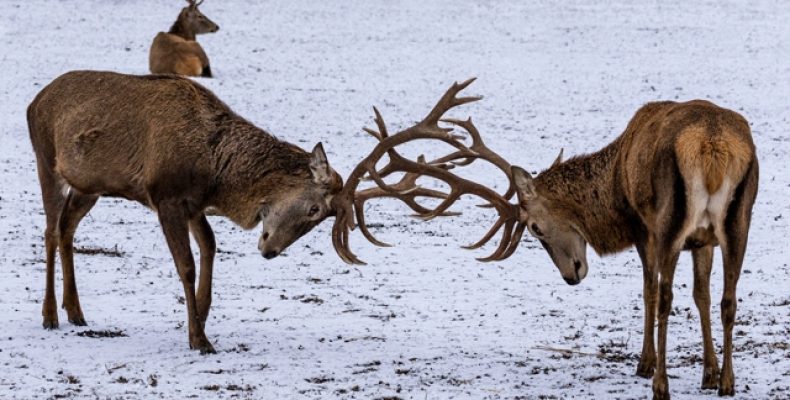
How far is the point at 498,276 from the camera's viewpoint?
1061 centimetres

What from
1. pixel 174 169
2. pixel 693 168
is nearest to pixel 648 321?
pixel 693 168

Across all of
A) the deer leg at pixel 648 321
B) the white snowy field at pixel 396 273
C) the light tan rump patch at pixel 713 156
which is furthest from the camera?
the white snowy field at pixel 396 273

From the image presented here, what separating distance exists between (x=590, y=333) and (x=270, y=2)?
22623 millimetres

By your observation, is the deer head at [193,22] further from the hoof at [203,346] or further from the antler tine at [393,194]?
the hoof at [203,346]

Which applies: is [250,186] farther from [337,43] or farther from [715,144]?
[337,43]

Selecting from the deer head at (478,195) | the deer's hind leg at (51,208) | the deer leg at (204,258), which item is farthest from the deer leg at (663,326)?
the deer's hind leg at (51,208)

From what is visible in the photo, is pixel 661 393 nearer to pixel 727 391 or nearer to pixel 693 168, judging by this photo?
pixel 727 391

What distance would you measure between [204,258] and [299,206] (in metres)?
0.91

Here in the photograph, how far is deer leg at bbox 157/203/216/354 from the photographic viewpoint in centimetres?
811

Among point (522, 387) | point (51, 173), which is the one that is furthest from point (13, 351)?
point (522, 387)

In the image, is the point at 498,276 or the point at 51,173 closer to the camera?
the point at 51,173

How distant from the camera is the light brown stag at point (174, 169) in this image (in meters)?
8.18

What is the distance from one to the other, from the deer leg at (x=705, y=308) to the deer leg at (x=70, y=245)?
4.19m

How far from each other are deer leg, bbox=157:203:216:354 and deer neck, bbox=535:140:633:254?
2.36 metres
